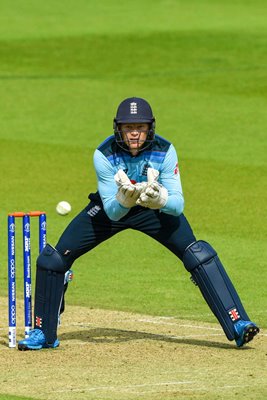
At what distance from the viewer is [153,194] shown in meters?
9.95

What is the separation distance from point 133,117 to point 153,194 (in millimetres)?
748

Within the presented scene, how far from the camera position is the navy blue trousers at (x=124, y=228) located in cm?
1049

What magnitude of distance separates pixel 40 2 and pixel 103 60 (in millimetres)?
7385

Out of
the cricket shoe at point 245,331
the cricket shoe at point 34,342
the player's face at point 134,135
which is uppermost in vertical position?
the player's face at point 134,135

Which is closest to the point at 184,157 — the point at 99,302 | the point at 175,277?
the point at 175,277

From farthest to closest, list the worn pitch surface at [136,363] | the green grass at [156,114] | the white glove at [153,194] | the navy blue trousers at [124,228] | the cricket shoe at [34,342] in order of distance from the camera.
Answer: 1. the green grass at [156,114]
2. the cricket shoe at [34,342]
3. the navy blue trousers at [124,228]
4. the white glove at [153,194]
5. the worn pitch surface at [136,363]

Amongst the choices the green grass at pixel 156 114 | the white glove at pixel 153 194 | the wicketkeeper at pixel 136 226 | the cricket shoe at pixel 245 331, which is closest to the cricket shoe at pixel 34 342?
the wicketkeeper at pixel 136 226

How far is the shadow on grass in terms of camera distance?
10914 mm

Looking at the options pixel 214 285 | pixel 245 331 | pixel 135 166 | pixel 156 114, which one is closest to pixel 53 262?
pixel 135 166

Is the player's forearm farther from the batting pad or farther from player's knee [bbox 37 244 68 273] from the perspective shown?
player's knee [bbox 37 244 68 273]

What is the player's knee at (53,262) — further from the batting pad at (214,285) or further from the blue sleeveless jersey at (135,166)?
the batting pad at (214,285)

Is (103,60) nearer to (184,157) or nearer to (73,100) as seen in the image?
(73,100)

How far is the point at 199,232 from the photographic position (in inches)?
643

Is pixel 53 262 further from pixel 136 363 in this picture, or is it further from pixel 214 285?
pixel 214 285
